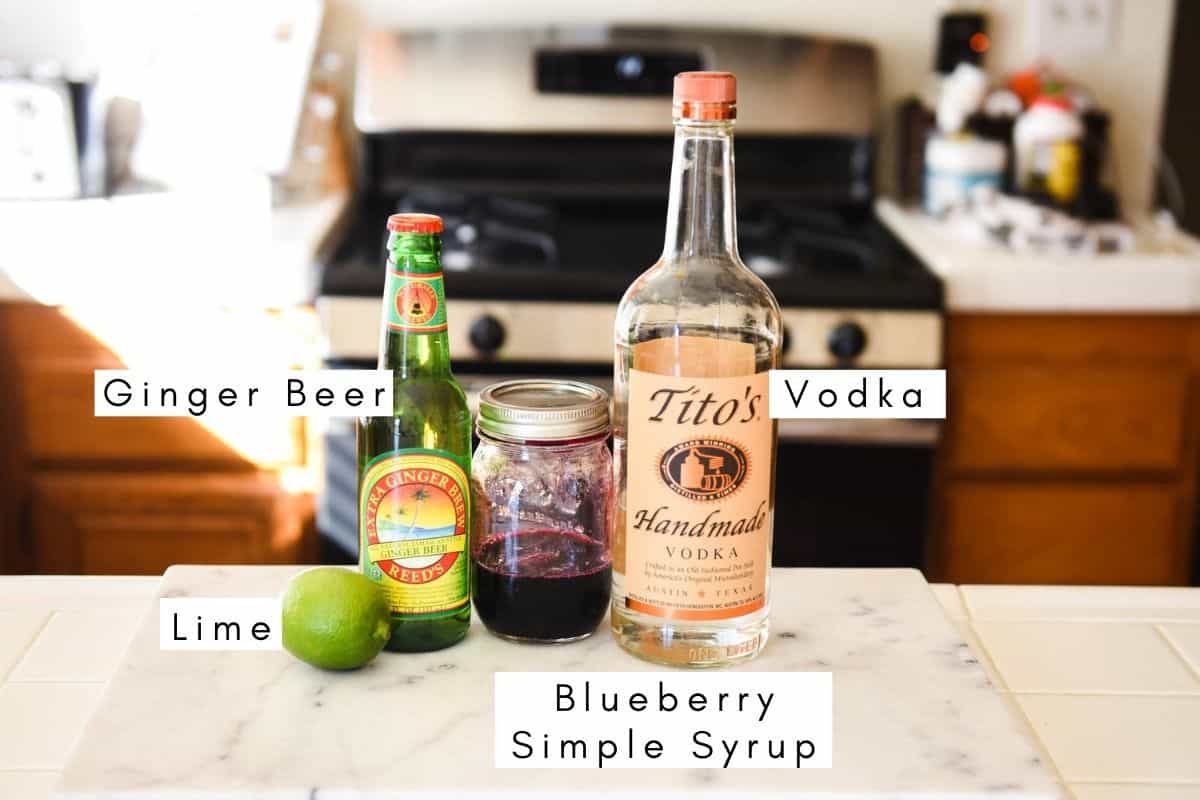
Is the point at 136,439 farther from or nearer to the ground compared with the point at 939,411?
nearer to the ground

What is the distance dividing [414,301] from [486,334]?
1.17 m

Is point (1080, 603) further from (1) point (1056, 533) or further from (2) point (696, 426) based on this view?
(1) point (1056, 533)

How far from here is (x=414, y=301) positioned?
809 mm

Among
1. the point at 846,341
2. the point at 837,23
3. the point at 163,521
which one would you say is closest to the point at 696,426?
the point at 846,341

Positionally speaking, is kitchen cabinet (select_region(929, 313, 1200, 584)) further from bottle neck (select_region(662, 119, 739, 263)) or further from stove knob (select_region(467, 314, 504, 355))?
bottle neck (select_region(662, 119, 739, 263))

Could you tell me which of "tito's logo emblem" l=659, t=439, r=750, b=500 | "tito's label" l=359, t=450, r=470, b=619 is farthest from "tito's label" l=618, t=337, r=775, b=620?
"tito's label" l=359, t=450, r=470, b=619

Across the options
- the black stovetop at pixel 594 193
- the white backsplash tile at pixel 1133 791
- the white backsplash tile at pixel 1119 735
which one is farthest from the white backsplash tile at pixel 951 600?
the black stovetop at pixel 594 193

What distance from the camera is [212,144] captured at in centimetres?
244

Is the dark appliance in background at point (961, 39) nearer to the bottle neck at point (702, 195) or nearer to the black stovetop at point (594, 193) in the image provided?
the black stovetop at point (594, 193)

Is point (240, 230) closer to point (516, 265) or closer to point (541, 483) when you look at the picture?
point (516, 265)

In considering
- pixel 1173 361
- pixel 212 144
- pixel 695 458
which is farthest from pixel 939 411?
pixel 212 144

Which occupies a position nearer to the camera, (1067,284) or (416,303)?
(416,303)

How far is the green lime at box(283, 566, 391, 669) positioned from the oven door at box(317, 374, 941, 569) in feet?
3.88

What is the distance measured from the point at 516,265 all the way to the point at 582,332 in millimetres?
145
